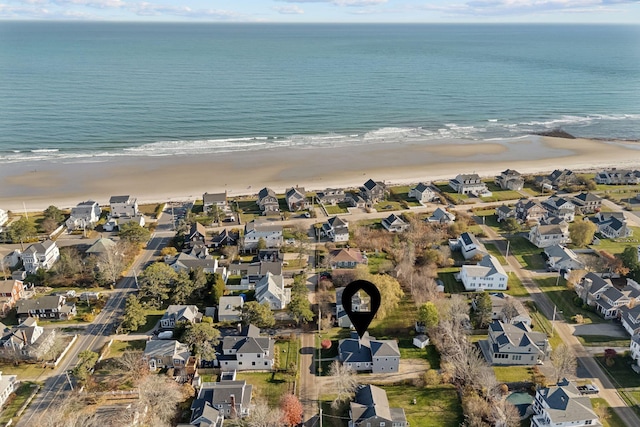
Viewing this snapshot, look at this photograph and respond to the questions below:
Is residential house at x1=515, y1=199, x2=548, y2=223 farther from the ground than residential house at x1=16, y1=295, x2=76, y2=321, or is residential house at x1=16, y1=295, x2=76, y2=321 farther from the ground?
residential house at x1=515, y1=199, x2=548, y2=223

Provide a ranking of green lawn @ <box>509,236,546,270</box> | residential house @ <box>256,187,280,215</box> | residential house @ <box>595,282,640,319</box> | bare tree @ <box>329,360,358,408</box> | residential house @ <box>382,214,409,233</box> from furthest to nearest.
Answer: residential house @ <box>256,187,280,215</box> → residential house @ <box>382,214,409,233</box> → green lawn @ <box>509,236,546,270</box> → residential house @ <box>595,282,640,319</box> → bare tree @ <box>329,360,358,408</box>

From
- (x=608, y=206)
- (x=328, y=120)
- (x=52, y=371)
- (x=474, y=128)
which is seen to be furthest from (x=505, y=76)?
(x=52, y=371)

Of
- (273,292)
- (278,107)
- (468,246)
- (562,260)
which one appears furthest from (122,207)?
(278,107)

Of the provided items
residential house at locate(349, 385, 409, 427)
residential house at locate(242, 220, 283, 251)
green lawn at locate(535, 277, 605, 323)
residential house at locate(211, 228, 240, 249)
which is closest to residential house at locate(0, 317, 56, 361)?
residential house at locate(211, 228, 240, 249)

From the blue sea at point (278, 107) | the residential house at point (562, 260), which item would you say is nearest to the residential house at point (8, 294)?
the blue sea at point (278, 107)

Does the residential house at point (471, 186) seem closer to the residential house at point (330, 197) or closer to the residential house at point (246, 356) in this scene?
the residential house at point (330, 197)

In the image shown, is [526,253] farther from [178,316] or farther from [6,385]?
[6,385]

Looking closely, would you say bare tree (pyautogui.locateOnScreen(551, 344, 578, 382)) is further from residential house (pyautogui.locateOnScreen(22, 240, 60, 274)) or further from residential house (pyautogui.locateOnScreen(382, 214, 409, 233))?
residential house (pyautogui.locateOnScreen(22, 240, 60, 274))

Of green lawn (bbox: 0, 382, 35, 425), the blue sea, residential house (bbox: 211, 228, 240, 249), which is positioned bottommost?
green lawn (bbox: 0, 382, 35, 425)
